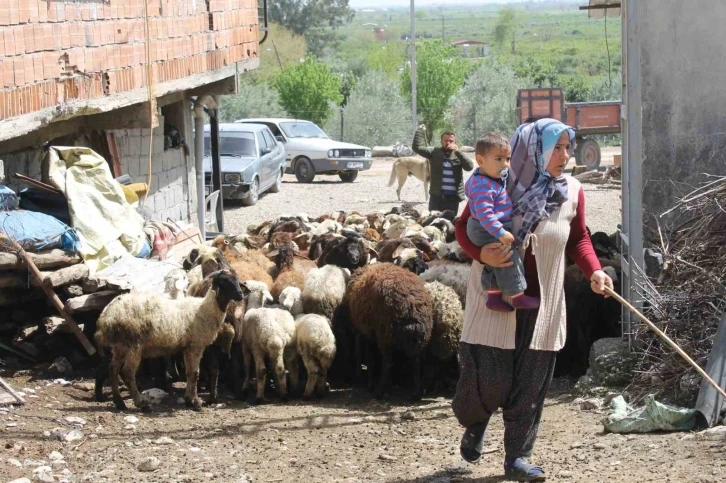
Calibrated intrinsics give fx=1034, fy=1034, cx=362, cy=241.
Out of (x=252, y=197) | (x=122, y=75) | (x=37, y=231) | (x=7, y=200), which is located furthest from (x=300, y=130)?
(x=37, y=231)

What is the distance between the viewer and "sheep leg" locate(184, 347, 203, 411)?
7.89 meters

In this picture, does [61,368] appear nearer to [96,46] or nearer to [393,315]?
[393,315]

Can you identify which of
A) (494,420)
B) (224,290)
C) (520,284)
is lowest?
(494,420)

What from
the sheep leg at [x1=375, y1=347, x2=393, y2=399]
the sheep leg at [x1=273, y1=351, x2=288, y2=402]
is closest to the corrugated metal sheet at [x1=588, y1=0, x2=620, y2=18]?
the sheep leg at [x1=375, y1=347, x2=393, y2=399]

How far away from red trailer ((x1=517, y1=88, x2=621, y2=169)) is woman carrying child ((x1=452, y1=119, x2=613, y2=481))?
2489 cm

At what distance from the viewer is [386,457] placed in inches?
253

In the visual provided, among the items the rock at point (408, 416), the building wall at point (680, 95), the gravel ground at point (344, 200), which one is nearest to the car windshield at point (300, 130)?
the gravel ground at point (344, 200)

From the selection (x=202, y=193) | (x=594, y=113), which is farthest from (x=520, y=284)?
(x=594, y=113)

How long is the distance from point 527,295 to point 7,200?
5.18 m

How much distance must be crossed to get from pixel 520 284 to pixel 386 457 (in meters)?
1.78

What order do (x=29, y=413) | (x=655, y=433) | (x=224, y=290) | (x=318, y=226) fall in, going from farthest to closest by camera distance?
(x=318, y=226)
(x=224, y=290)
(x=29, y=413)
(x=655, y=433)

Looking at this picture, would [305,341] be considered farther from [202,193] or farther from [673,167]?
[202,193]

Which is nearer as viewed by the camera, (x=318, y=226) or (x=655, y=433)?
(x=655, y=433)

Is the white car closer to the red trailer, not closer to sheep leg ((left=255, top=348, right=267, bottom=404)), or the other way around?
the red trailer
